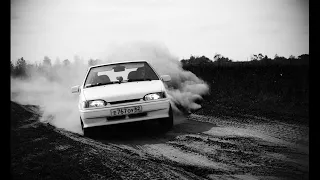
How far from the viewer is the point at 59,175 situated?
5051mm

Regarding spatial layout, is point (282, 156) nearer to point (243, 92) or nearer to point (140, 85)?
point (140, 85)

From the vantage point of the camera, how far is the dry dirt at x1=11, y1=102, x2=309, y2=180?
4961 mm

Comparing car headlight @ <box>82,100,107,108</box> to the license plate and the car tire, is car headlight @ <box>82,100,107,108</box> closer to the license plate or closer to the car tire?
the license plate

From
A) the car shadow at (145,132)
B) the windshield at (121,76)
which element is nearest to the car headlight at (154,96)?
the car shadow at (145,132)

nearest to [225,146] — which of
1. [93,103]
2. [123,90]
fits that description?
[123,90]

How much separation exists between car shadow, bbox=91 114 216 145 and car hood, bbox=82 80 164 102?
2.12 feet

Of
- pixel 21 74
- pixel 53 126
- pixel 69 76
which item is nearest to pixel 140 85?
Result: pixel 53 126

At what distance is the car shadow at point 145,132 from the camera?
7.39 meters

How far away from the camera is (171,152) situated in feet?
20.2

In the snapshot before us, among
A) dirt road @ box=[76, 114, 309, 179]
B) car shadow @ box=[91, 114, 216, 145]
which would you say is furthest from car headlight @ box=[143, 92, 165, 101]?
dirt road @ box=[76, 114, 309, 179]

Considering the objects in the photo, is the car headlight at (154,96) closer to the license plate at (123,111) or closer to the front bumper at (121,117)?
the front bumper at (121,117)

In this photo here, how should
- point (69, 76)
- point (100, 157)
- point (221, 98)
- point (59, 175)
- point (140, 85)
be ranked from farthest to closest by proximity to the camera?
point (69, 76) → point (221, 98) → point (140, 85) → point (100, 157) → point (59, 175)

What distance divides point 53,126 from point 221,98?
24.9ft

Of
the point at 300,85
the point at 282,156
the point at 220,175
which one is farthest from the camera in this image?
the point at 300,85
